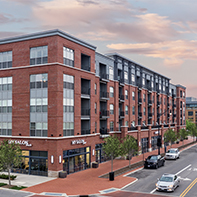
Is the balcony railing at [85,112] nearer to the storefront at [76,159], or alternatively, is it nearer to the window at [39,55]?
the storefront at [76,159]

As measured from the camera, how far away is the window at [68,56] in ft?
124

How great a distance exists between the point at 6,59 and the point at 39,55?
6468mm

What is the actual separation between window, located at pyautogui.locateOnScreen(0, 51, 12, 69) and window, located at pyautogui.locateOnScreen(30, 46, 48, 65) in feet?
13.9

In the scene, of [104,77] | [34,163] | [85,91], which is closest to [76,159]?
[34,163]

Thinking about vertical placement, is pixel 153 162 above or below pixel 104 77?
below

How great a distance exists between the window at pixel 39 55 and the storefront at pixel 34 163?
41.1 feet

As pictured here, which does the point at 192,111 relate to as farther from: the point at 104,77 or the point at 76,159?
the point at 76,159

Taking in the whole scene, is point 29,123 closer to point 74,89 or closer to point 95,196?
point 74,89

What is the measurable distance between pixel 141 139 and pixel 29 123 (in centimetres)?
→ 3234

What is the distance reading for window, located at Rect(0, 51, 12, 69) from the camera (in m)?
40.1

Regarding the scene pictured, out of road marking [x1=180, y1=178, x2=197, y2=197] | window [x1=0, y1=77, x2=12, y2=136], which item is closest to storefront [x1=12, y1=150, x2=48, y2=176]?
window [x1=0, y1=77, x2=12, y2=136]

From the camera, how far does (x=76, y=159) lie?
3931 cm

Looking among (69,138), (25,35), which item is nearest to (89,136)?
(69,138)

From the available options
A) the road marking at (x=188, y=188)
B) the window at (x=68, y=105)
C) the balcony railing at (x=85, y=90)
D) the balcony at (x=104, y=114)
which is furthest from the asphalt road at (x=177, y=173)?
the balcony railing at (x=85, y=90)
